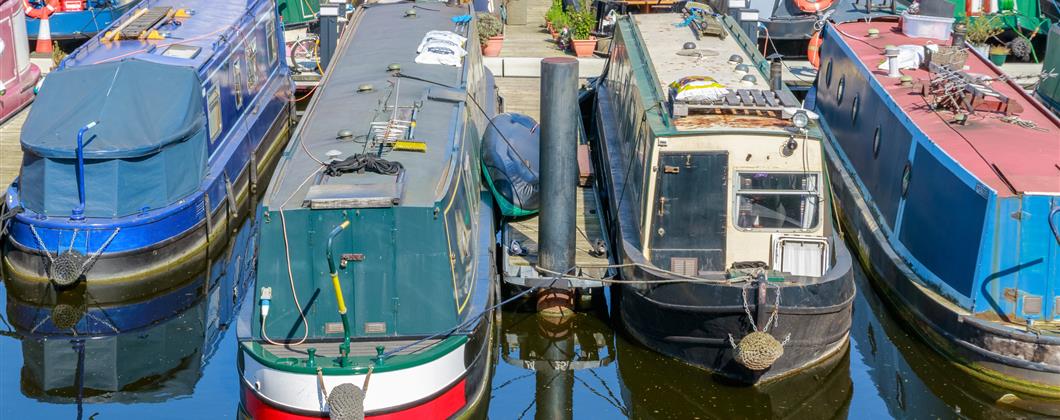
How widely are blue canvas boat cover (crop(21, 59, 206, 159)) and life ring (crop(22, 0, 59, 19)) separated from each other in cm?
1033

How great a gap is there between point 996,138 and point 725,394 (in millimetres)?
4892

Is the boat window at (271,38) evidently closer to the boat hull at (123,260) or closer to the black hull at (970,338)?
the boat hull at (123,260)

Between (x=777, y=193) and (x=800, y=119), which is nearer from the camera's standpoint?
(x=800, y=119)

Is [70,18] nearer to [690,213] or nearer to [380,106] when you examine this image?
[380,106]

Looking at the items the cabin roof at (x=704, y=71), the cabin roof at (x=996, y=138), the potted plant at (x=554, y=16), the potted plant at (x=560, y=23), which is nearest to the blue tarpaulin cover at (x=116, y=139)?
the cabin roof at (x=704, y=71)

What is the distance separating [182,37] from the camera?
64.7ft

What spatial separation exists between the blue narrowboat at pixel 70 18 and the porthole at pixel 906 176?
17.7m

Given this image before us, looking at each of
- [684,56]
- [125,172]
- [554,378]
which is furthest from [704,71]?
[125,172]

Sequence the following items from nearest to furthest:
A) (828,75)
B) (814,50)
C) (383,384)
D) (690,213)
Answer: (383,384)
(690,213)
(828,75)
(814,50)

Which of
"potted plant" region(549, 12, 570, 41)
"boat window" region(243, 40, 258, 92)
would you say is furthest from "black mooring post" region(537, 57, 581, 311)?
"potted plant" region(549, 12, 570, 41)

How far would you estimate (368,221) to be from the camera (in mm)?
11938

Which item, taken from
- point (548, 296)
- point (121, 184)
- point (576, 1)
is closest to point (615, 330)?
point (548, 296)

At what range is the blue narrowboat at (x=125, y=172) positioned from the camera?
16.4m

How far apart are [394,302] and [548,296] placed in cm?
380
